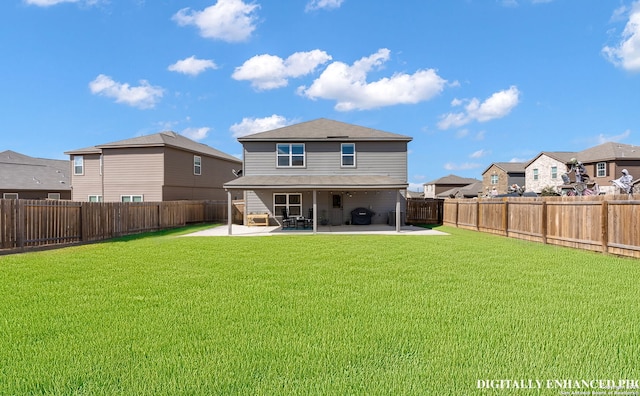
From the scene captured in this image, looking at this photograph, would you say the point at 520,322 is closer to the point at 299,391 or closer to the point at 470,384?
the point at 470,384

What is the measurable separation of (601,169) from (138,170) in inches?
1646

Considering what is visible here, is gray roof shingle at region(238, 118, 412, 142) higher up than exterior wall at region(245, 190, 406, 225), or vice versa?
gray roof shingle at region(238, 118, 412, 142)

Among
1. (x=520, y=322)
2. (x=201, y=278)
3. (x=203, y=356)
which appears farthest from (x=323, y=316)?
(x=201, y=278)

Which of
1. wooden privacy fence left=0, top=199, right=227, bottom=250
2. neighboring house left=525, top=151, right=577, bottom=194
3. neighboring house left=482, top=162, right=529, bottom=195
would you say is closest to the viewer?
wooden privacy fence left=0, top=199, right=227, bottom=250

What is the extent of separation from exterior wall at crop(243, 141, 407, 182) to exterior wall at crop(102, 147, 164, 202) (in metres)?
6.84

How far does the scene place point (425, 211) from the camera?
22812mm

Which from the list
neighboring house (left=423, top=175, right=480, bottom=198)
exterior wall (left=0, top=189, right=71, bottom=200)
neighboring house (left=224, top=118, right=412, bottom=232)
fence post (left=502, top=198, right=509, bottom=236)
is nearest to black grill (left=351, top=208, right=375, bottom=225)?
neighboring house (left=224, top=118, right=412, bottom=232)

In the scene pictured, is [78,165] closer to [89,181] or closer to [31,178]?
[89,181]

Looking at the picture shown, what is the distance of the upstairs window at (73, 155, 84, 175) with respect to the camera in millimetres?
25672

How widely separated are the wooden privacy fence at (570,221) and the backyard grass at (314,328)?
2.08m

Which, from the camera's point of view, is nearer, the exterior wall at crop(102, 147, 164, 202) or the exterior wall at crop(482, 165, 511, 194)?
the exterior wall at crop(102, 147, 164, 202)

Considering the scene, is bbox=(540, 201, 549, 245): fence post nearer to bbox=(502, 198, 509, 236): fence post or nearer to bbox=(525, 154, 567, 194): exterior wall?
bbox=(502, 198, 509, 236): fence post

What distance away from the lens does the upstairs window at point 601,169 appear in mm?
35938

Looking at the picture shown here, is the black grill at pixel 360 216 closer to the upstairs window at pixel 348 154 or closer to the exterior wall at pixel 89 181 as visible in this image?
the upstairs window at pixel 348 154
